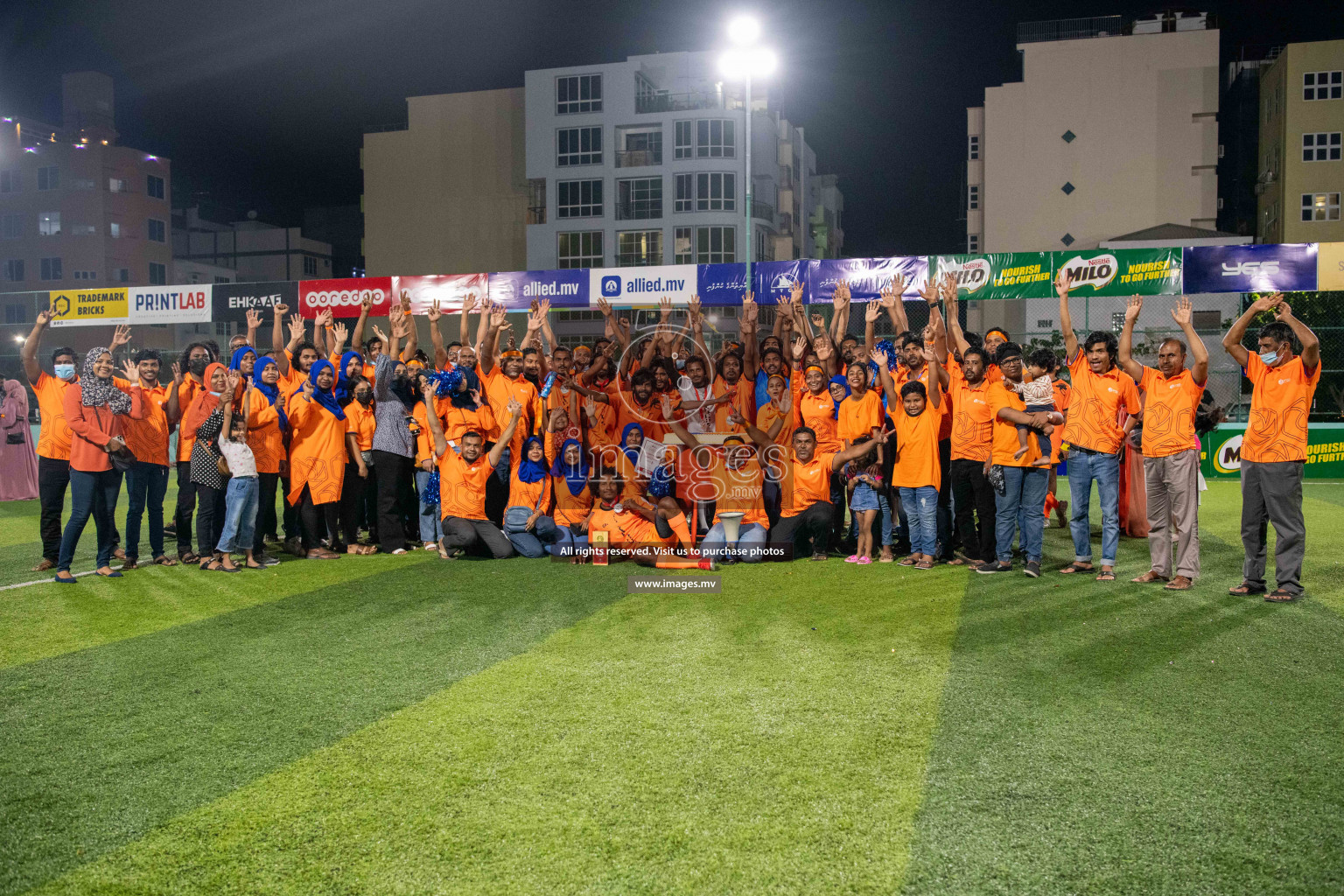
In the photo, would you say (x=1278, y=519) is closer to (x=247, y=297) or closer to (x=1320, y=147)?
(x=247, y=297)

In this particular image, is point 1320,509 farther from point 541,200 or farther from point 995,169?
point 541,200

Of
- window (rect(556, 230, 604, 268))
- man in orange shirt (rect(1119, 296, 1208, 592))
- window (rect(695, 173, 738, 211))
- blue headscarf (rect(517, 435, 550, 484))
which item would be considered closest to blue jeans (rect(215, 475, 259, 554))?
blue headscarf (rect(517, 435, 550, 484))

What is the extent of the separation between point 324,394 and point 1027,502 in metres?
6.36

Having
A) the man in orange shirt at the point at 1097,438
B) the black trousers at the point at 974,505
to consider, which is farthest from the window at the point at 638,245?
the man in orange shirt at the point at 1097,438

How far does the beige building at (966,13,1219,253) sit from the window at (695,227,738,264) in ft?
42.2

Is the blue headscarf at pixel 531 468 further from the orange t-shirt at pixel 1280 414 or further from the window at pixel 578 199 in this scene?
the window at pixel 578 199

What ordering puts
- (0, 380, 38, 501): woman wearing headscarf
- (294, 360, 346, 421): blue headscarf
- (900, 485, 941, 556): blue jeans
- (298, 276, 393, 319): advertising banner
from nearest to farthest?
(900, 485, 941, 556): blue jeans, (294, 360, 346, 421): blue headscarf, (0, 380, 38, 501): woman wearing headscarf, (298, 276, 393, 319): advertising banner

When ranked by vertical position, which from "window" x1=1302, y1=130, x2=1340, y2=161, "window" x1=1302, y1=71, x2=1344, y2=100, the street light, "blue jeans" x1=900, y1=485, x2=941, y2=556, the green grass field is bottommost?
the green grass field

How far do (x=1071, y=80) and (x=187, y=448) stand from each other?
147ft

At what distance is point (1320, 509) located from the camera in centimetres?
1115

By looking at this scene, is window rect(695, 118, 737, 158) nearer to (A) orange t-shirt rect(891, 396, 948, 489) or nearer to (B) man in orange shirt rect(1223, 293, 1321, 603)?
(A) orange t-shirt rect(891, 396, 948, 489)

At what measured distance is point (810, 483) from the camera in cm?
807

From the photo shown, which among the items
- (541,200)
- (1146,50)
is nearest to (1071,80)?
(1146,50)

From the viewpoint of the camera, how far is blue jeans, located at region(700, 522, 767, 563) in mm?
7941
